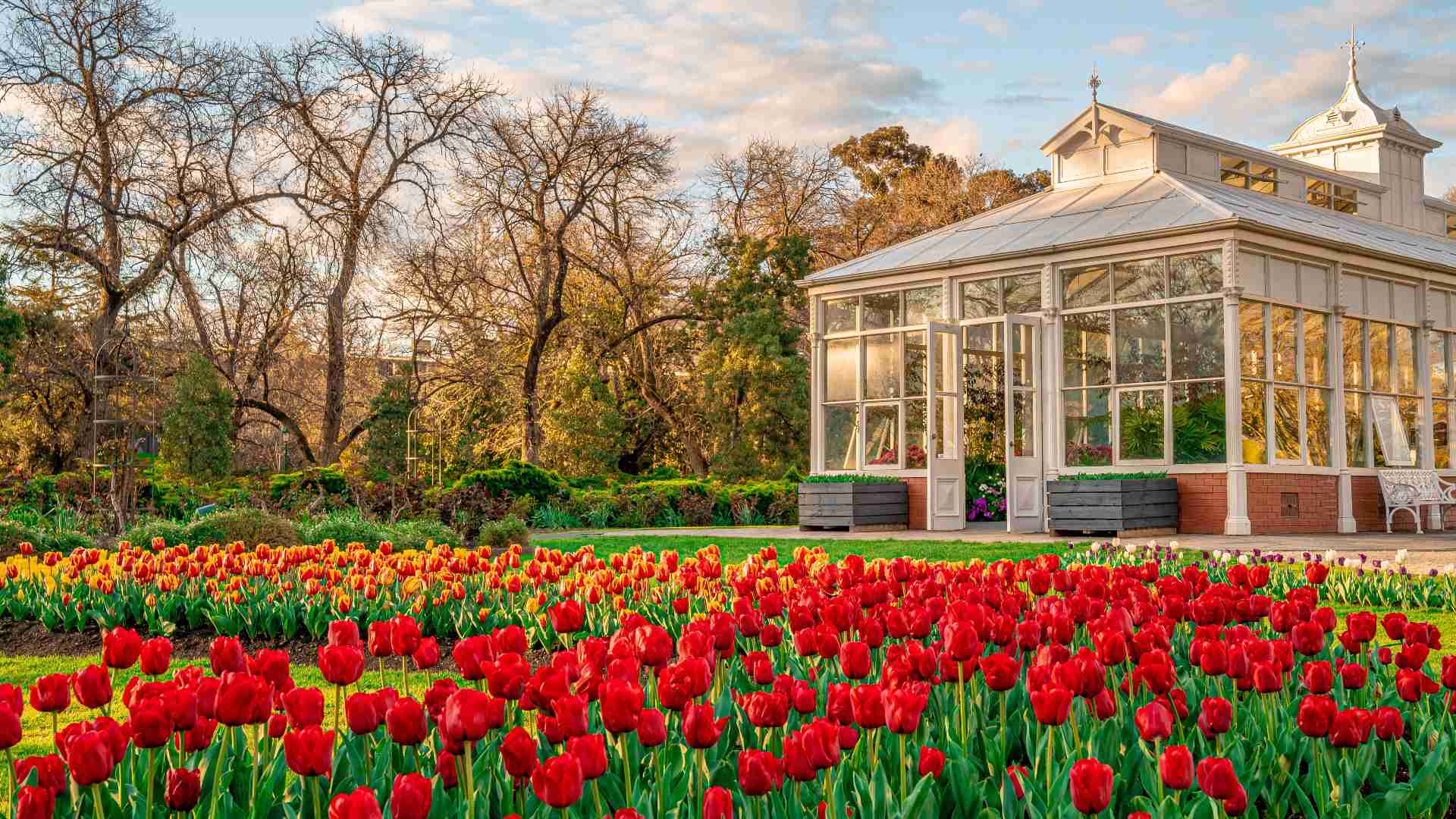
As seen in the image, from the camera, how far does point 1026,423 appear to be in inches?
613

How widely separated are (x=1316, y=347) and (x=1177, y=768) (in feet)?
48.2

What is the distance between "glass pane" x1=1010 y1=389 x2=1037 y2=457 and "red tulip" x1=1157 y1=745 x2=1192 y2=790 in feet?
44.5

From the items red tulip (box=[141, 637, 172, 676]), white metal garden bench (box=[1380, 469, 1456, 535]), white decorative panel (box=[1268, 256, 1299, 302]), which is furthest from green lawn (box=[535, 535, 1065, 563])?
red tulip (box=[141, 637, 172, 676])

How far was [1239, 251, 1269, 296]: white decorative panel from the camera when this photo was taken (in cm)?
1434

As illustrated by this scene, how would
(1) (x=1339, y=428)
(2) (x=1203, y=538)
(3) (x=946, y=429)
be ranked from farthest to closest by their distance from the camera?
1. (3) (x=946, y=429)
2. (1) (x=1339, y=428)
3. (2) (x=1203, y=538)

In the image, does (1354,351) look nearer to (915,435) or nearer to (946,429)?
(946,429)

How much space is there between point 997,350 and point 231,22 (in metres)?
12.6

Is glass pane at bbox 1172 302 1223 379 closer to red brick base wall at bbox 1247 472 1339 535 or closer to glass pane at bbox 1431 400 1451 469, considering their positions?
red brick base wall at bbox 1247 472 1339 535

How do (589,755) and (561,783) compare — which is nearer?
(561,783)

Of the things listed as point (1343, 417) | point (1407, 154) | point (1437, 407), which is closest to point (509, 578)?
point (1343, 417)

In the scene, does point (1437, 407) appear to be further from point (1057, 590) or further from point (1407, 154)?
point (1057, 590)

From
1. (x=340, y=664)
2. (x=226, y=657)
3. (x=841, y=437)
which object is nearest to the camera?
(x=340, y=664)

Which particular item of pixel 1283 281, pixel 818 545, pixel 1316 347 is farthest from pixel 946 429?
pixel 818 545

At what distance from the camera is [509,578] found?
6.11 m
